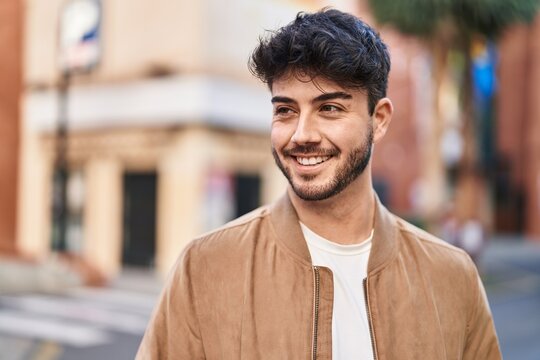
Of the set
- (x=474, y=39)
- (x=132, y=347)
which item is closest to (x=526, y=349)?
(x=132, y=347)

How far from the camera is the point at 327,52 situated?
179 cm

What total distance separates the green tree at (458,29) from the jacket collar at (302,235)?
11.9 meters

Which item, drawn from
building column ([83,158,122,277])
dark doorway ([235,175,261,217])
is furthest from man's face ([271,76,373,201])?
building column ([83,158,122,277])

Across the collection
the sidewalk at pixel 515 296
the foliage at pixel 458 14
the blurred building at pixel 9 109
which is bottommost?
the sidewalk at pixel 515 296

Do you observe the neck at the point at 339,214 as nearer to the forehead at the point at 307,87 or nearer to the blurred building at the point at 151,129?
the forehead at the point at 307,87

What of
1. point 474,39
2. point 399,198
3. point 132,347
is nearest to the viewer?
point 132,347

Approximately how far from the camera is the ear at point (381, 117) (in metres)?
1.99

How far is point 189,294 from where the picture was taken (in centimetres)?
184

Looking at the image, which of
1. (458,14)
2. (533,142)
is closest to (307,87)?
(458,14)

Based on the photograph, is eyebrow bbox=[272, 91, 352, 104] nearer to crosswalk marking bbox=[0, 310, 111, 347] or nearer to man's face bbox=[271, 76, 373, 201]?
man's face bbox=[271, 76, 373, 201]

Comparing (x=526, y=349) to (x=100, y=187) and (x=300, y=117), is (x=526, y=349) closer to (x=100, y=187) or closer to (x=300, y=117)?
(x=300, y=117)

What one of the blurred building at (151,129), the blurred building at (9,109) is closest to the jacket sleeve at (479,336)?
the blurred building at (9,109)

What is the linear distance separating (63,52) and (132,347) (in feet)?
34.0

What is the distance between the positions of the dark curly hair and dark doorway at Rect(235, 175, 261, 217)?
13633 mm
